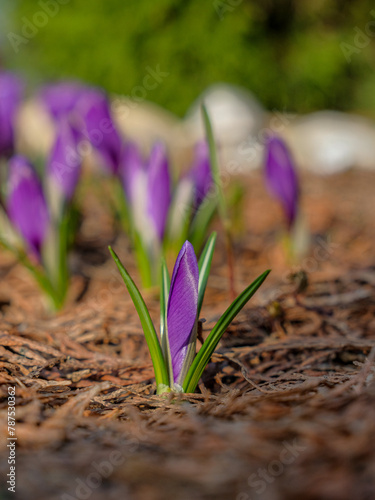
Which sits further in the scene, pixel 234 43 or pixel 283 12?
pixel 283 12

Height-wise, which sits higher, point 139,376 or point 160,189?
point 160,189

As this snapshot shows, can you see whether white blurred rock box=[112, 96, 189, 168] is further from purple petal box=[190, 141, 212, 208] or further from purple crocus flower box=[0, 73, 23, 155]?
purple petal box=[190, 141, 212, 208]

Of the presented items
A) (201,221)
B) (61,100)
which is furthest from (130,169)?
(61,100)

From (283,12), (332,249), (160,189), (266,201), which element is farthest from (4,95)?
(283,12)

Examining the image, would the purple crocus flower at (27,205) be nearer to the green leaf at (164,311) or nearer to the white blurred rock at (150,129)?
the green leaf at (164,311)

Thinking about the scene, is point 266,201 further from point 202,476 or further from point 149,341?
point 202,476

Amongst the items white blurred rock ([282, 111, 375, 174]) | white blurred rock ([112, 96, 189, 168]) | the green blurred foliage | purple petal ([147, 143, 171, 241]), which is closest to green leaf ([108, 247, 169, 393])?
purple petal ([147, 143, 171, 241])

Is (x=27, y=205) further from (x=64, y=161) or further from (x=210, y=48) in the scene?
(x=210, y=48)
